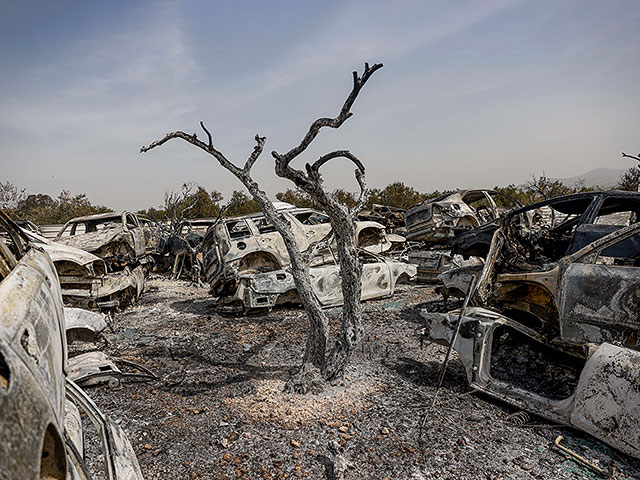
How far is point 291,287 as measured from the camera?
7.25 metres

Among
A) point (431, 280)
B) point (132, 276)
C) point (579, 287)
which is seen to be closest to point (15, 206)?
point (132, 276)

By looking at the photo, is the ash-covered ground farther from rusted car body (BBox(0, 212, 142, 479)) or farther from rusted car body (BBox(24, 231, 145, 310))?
rusted car body (BBox(24, 231, 145, 310))

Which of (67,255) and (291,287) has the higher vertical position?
(67,255)

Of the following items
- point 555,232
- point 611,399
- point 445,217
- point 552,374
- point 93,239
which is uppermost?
point 93,239

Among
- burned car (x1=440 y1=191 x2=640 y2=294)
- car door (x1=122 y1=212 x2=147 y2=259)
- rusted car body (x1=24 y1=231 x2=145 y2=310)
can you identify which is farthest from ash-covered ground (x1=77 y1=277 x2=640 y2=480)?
car door (x1=122 y1=212 x2=147 y2=259)

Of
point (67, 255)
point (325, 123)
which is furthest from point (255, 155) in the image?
point (67, 255)

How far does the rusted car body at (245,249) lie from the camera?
25.2ft

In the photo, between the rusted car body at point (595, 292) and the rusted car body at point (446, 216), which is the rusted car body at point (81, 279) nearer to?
the rusted car body at point (595, 292)

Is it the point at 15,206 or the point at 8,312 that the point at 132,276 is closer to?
the point at 8,312

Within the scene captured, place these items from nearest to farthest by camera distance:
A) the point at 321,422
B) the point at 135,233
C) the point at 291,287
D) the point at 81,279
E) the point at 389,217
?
the point at 321,422 → the point at 81,279 → the point at 291,287 → the point at 135,233 → the point at 389,217

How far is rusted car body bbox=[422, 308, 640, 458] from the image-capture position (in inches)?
115

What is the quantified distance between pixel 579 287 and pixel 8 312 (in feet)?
13.9

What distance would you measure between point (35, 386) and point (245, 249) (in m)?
6.69

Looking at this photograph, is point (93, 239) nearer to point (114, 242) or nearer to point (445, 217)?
point (114, 242)
